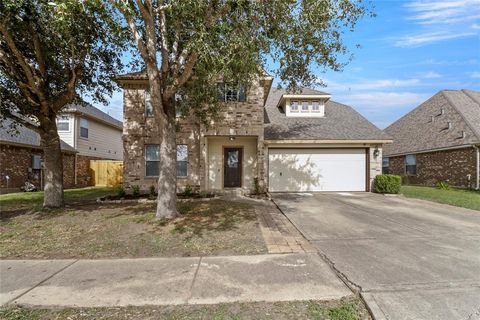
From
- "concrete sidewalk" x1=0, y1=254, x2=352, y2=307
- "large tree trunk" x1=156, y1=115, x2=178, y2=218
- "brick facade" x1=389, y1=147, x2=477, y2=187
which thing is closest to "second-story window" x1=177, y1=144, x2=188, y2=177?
"large tree trunk" x1=156, y1=115, x2=178, y2=218

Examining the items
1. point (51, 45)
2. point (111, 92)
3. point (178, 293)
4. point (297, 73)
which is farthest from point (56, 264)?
point (111, 92)

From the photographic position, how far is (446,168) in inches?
651

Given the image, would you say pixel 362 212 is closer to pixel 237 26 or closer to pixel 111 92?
pixel 237 26

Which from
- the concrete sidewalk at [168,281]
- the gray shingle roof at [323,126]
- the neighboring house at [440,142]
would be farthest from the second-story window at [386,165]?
the concrete sidewalk at [168,281]

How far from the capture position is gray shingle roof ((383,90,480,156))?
15.9 meters

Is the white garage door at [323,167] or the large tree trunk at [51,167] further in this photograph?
the white garage door at [323,167]

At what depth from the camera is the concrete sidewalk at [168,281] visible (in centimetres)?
334

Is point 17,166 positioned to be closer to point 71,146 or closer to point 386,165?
point 71,146

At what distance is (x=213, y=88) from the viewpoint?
348 inches

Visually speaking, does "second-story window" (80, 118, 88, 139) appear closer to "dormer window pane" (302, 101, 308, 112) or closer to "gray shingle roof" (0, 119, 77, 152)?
"gray shingle roof" (0, 119, 77, 152)

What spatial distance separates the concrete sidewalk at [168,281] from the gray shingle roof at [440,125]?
54.6ft

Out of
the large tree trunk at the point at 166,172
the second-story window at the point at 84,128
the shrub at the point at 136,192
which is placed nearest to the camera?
the large tree trunk at the point at 166,172

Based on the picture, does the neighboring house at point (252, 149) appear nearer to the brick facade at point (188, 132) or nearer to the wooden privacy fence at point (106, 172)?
the brick facade at point (188, 132)

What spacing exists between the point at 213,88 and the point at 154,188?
5914mm
